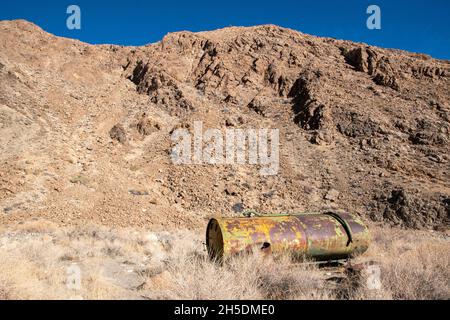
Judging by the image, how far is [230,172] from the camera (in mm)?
19219

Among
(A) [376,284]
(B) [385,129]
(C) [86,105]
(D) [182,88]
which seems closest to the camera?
(A) [376,284]

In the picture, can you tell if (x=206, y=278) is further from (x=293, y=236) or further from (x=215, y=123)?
(x=215, y=123)

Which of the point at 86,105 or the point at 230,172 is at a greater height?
the point at 86,105

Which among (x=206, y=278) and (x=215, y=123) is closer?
(x=206, y=278)

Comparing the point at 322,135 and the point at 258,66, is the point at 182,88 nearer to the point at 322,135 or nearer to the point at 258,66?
the point at 258,66

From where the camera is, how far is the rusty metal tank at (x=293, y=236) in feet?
23.1

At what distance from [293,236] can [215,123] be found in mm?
15909

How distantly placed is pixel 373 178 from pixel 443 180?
3244 mm

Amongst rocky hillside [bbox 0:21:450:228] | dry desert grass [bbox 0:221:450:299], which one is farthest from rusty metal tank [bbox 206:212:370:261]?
rocky hillside [bbox 0:21:450:228]

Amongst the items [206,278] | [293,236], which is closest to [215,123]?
[293,236]

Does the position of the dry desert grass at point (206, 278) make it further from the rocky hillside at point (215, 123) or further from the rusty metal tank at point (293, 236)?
the rocky hillside at point (215, 123)

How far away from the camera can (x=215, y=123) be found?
22578 mm

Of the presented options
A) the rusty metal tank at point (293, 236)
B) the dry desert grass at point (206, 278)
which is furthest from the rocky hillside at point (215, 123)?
the rusty metal tank at point (293, 236)

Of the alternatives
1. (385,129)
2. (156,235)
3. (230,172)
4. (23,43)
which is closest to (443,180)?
(385,129)
